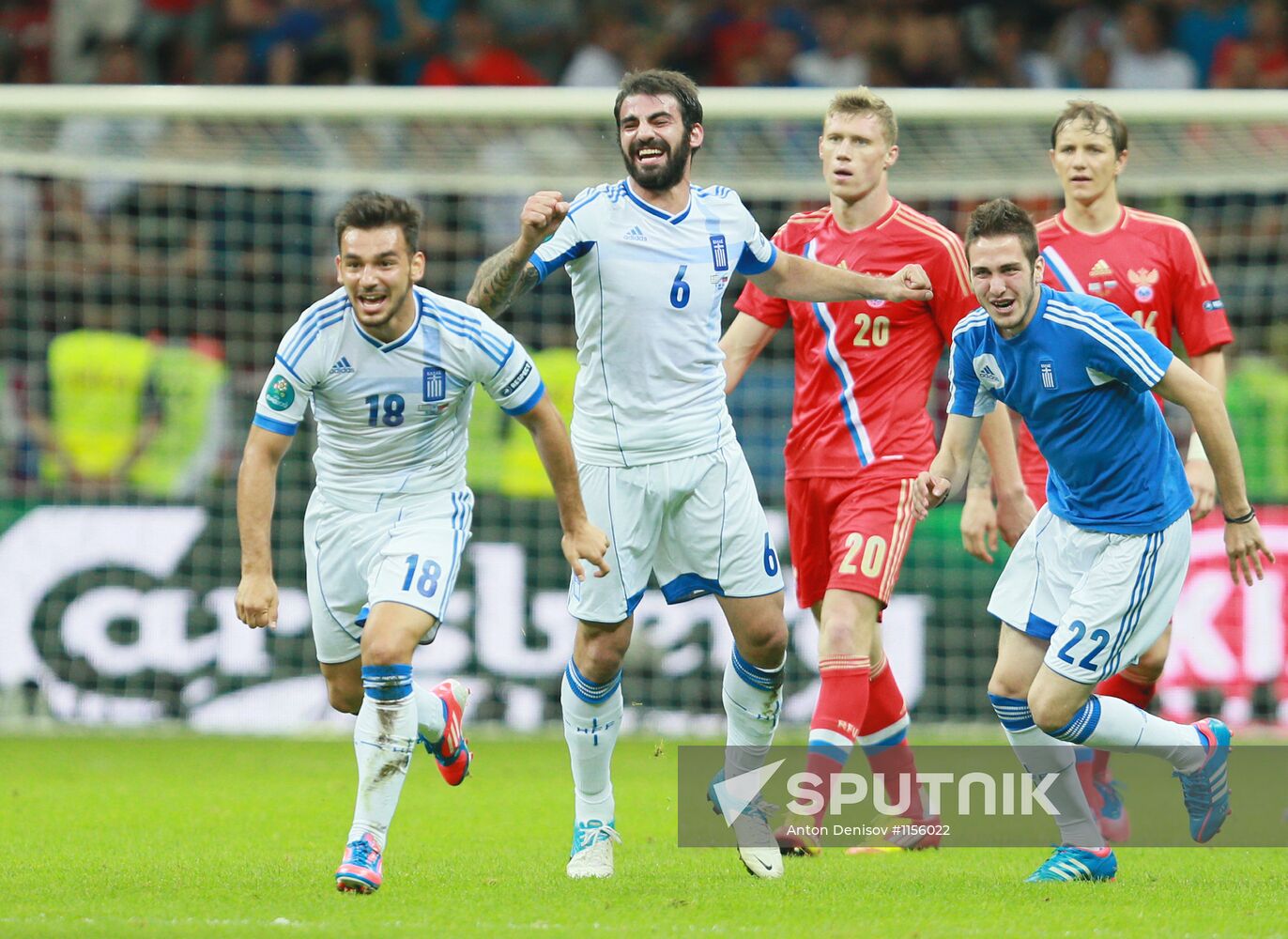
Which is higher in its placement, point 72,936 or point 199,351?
point 199,351

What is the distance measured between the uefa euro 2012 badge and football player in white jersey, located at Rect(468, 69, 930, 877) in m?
0.72

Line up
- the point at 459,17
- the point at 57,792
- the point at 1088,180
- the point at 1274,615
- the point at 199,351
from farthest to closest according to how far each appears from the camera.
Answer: the point at 459,17 < the point at 199,351 < the point at 1274,615 < the point at 57,792 < the point at 1088,180

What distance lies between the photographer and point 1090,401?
19.3 feet

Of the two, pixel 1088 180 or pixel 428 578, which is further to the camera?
pixel 1088 180

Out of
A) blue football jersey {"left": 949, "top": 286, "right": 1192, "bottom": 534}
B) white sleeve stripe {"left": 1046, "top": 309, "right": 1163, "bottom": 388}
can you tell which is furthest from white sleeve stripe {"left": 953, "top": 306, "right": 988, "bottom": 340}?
white sleeve stripe {"left": 1046, "top": 309, "right": 1163, "bottom": 388}

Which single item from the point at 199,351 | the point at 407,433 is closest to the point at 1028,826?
the point at 407,433

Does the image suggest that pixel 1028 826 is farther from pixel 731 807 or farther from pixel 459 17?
pixel 459 17

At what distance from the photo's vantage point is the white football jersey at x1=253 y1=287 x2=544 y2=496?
5883 millimetres

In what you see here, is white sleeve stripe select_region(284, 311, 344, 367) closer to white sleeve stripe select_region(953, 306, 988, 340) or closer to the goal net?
white sleeve stripe select_region(953, 306, 988, 340)

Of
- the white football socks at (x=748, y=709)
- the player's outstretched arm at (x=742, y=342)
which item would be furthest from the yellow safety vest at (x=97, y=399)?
the white football socks at (x=748, y=709)

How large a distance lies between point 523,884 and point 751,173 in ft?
22.3

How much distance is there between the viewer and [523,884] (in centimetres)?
583

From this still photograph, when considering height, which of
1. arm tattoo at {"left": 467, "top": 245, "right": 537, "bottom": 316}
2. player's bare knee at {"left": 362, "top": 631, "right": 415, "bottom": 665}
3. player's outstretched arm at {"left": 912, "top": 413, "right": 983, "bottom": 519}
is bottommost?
player's bare knee at {"left": 362, "top": 631, "right": 415, "bottom": 665}

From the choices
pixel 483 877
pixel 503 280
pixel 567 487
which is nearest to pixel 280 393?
pixel 503 280
